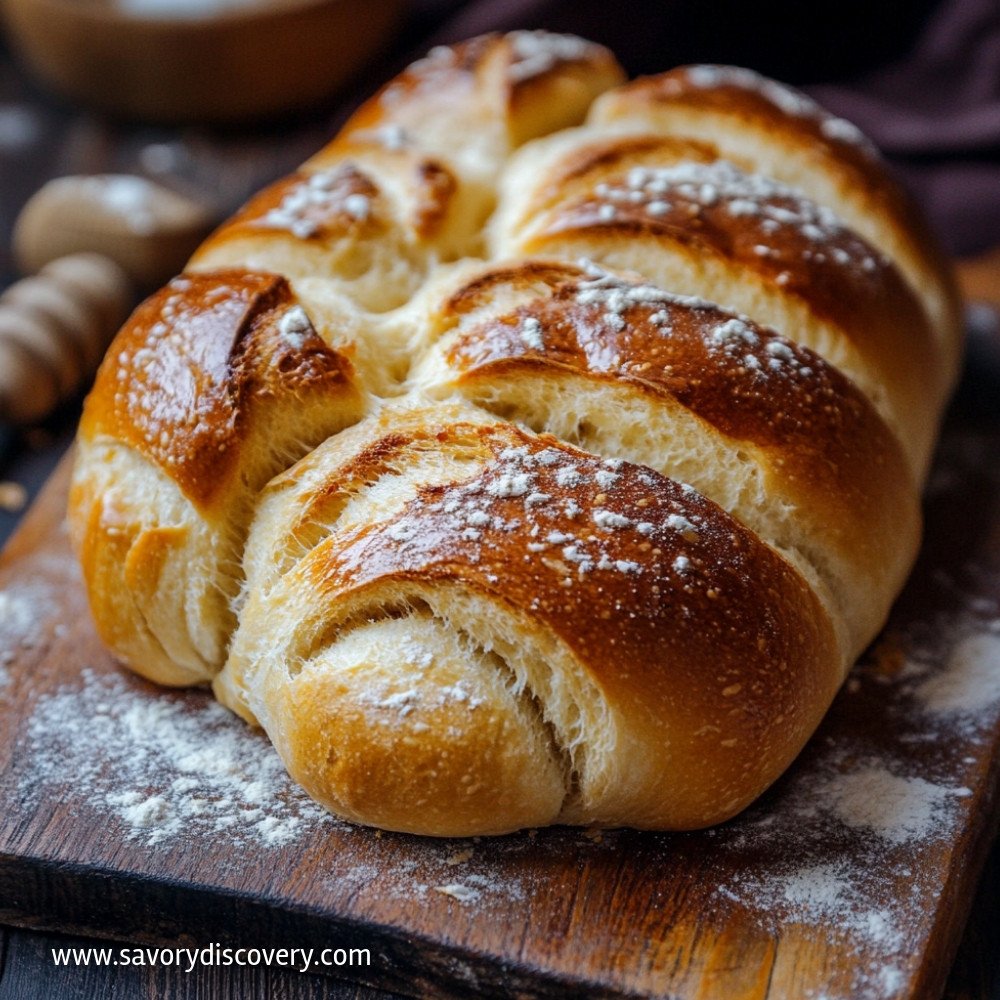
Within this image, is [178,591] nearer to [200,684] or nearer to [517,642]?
[200,684]

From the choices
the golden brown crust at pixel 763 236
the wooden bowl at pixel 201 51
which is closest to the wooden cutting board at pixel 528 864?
the golden brown crust at pixel 763 236

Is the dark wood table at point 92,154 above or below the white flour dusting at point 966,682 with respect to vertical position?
Result: above

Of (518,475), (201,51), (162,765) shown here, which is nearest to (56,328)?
(201,51)

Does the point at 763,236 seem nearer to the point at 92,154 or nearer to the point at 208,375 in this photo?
the point at 208,375

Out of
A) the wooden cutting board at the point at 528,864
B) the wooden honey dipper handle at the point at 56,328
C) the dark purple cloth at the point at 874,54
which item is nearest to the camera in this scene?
the wooden cutting board at the point at 528,864

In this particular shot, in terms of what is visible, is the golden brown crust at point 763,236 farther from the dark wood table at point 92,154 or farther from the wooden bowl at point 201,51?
the wooden bowl at point 201,51

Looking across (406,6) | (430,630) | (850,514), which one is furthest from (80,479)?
(406,6)
